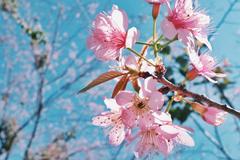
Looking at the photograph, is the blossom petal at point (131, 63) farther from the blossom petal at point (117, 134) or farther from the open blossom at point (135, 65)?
the blossom petal at point (117, 134)

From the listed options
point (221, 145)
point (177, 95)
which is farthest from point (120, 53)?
point (221, 145)

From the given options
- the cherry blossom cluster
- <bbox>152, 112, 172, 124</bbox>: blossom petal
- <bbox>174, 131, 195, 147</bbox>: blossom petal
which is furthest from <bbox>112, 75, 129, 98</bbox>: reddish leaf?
<bbox>174, 131, 195, 147</bbox>: blossom petal

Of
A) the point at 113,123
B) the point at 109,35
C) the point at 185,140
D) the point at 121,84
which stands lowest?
the point at 185,140

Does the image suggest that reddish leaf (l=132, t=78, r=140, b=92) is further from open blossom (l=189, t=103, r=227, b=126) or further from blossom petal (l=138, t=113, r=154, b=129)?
open blossom (l=189, t=103, r=227, b=126)

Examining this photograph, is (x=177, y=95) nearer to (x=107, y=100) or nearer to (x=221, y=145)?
(x=107, y=100)

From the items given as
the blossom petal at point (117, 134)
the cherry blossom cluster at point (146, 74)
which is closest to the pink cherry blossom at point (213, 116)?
the cherry blossom cluster at point (146, 74)

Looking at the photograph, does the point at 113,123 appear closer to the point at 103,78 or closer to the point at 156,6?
the point at 103,78

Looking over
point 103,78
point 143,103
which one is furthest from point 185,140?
point 103,78
